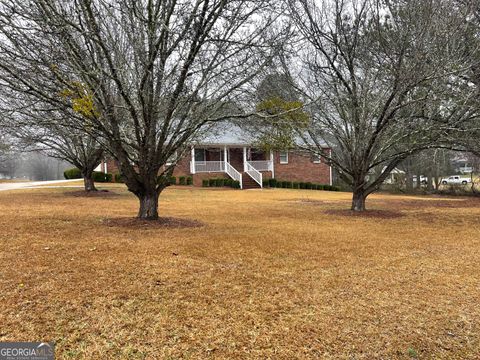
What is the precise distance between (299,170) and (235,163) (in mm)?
5297

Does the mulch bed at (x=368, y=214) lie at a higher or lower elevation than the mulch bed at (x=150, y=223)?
lower

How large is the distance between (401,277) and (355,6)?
26.8 ft

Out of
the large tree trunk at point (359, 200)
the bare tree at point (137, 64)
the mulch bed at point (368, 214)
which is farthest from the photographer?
the large tree trunk at point (359, 200)

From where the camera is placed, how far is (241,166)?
2822 centimetres

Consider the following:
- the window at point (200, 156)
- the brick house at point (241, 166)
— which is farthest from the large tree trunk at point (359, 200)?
the window at point (200, 156)

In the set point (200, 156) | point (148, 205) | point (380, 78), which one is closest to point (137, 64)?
point (148, 205)

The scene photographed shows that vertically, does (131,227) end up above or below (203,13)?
below

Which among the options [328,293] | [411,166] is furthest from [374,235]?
[411,166]

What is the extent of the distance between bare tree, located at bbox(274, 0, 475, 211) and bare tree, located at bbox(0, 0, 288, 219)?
2741 millimetres

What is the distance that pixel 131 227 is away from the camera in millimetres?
7309

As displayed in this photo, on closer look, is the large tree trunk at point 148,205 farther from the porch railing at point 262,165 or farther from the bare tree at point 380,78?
the porch railing at point 262,165

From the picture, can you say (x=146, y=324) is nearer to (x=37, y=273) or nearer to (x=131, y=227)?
(x=37, y=273)

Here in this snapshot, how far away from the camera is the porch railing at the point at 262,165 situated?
27391mm

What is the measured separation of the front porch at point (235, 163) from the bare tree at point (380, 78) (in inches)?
520
